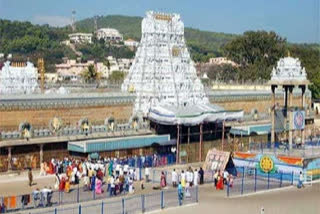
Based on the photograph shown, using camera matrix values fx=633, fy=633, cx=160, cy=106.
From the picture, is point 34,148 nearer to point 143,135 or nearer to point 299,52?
point 143,135

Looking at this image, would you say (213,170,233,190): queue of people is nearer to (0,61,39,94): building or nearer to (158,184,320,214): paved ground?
(158,184,320,214): paved ground

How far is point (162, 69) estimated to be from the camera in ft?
120

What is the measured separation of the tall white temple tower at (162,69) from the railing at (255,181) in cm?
863

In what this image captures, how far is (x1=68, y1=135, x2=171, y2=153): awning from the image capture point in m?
29.4

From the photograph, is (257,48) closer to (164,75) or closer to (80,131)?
(164,75)

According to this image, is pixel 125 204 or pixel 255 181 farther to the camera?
pixel 255 181

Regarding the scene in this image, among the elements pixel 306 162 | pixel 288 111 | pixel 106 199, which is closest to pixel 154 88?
pixel 288 111

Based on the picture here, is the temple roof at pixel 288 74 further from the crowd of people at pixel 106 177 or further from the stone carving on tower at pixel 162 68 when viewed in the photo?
the crowd of people at pixel 106 177

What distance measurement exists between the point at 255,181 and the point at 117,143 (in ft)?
25.8

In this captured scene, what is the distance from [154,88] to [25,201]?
1679cm

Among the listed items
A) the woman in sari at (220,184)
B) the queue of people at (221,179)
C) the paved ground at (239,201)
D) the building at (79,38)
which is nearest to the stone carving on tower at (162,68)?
the queue of people at (221,179)

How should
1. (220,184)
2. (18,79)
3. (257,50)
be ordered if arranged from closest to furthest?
(220,184) < (18,79) < (257,50)

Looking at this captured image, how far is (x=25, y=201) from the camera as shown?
20.0 meters

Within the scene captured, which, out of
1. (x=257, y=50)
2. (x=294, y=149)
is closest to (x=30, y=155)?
(x=294, y=149)
